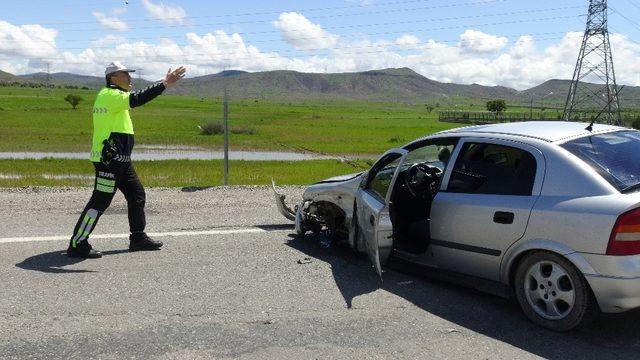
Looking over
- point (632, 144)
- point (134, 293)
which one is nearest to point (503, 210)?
point (632, 144)

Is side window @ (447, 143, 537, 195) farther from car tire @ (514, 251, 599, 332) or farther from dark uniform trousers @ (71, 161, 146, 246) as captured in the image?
dark uniform trousers @ (71, 161, 146, 246)

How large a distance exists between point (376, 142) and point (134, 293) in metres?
33.9

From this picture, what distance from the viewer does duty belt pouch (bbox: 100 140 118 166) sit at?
20.9ft

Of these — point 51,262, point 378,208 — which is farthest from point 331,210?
point 51,262

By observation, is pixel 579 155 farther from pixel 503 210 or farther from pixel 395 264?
pixel 395 264

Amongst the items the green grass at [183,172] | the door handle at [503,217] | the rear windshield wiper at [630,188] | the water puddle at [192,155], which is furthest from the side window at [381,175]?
the water puddle at [192,155]

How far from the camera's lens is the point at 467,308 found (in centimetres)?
513

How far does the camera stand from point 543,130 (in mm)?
5273

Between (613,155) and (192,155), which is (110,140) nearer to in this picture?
(613,155)

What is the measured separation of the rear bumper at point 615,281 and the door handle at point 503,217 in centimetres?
69

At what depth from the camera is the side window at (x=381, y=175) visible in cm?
589

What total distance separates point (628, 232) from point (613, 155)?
839mm

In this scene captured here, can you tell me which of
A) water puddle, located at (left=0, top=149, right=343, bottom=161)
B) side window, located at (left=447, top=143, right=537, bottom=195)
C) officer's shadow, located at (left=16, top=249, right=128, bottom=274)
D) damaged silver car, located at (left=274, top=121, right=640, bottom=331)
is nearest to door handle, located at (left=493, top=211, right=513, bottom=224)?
damaged silver car, located at (left=274, top=121, right=640, bottom=331)

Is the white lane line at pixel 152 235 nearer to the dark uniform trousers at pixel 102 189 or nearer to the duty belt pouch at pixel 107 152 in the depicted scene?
the dark uniform trousers at pixel 102 189
